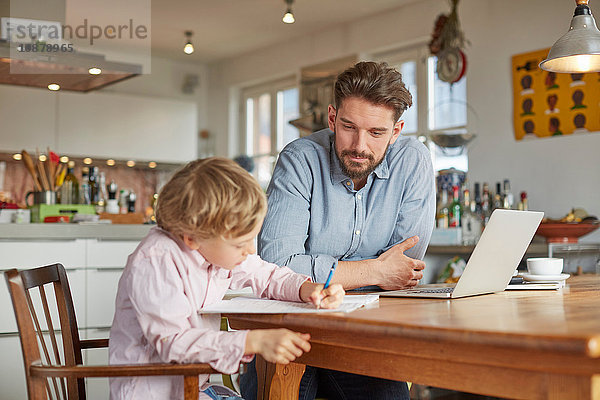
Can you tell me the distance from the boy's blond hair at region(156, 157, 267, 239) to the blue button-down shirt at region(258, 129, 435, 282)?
0.51m

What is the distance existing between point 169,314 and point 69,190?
271 centimetres

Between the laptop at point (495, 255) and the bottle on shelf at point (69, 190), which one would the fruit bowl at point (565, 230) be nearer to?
the laptop at point (495, 255)

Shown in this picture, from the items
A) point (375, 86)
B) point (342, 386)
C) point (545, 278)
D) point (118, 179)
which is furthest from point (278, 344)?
point (118, 179)

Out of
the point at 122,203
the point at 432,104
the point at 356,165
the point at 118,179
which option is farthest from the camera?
the point at 118,179

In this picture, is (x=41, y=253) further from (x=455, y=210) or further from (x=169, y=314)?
(x=455, y=210)

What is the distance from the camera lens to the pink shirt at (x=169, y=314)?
126 centimetres

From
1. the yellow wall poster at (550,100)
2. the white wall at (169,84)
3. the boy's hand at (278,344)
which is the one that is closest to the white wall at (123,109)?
the white wall at (169,84)

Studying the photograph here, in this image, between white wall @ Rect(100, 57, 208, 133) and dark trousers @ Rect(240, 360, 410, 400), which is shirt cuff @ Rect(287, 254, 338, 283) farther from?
white wall @ Rect(100, 57, 208, 133)

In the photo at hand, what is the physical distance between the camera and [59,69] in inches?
165

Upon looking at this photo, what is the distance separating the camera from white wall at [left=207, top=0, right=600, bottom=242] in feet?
14.8

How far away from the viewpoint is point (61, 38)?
4148 mm

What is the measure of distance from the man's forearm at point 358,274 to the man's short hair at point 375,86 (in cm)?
44

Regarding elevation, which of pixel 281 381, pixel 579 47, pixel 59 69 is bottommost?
pixel 281 381

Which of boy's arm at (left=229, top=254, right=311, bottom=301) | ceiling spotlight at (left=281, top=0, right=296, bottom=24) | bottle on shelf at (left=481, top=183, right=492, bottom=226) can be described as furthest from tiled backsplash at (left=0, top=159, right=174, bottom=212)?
boy's arm at (left=229, top=254, right=311, bottom=301)
